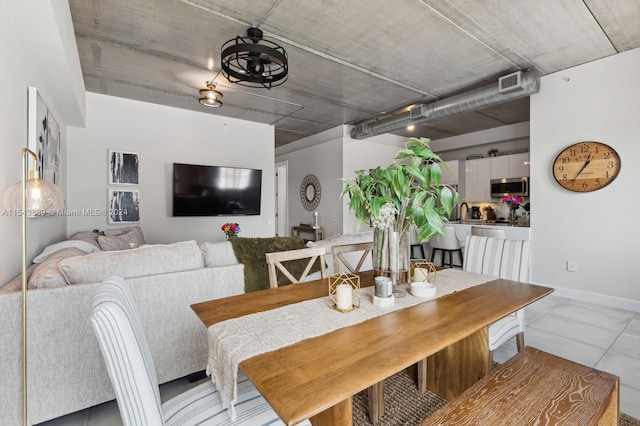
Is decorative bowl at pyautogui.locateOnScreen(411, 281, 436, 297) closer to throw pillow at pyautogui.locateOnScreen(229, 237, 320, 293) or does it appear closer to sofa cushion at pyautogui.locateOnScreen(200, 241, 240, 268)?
throw pillow at pyautogui.locateOnScreen(229, 237, 320, 293)

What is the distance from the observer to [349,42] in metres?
3.03

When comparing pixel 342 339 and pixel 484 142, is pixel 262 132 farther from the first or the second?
pixel 342 339

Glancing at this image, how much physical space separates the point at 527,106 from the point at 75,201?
267 inches

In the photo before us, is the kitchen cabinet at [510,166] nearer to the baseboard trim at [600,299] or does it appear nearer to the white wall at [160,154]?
the baseboard trim at [600,299]

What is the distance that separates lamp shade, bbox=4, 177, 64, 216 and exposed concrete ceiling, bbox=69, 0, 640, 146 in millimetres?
1864

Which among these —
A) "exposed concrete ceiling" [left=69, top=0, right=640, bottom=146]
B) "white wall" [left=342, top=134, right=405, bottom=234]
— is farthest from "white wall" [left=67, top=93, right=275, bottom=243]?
"white wall" [left=342, top=134, right=405, bottom=234]

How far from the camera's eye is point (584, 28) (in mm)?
2832

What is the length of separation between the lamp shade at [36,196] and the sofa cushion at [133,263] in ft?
1.54

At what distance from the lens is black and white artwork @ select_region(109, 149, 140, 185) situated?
427 centimetres

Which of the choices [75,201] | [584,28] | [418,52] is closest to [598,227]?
[584,28]

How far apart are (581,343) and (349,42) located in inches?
135

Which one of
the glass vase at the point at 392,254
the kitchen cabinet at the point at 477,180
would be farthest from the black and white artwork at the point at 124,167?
the kitchen cabinet at the point at 477,180

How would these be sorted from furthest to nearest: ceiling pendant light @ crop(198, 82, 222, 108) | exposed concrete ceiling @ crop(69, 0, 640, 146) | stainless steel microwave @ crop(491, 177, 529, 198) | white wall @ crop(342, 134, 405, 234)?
1. white wall @ crop(342, 134, 405, 234)
2. stainless steel microwave @ crop(491, 177, 529, 198)
3. ceiling pendant light @ crop(198, 82, 222, 108)
4. exposed concrete ceiling @ crop(69, 0, 640, 146)

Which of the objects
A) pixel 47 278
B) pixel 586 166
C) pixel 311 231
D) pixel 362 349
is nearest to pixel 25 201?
pixel 47 278
